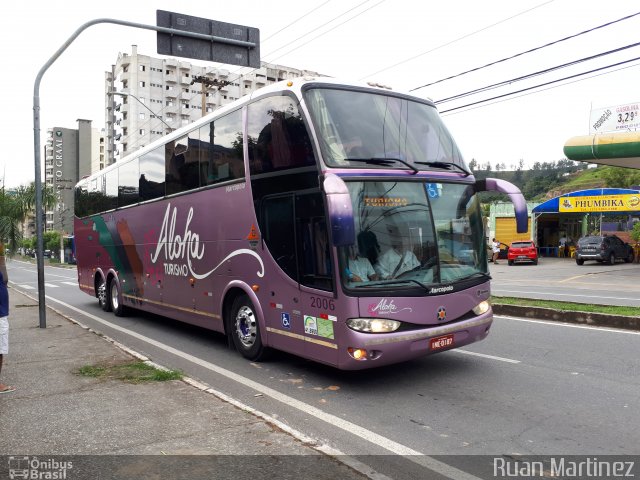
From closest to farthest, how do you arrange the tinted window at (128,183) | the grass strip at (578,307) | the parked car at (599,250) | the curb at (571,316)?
the curb at (571,316) → the grass strip at (578,307) → the tinted window at (128,183) → the parked car at (599,250)

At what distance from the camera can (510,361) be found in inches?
285

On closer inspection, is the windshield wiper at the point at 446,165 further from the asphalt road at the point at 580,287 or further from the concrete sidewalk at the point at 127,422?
the asphalt road at the point at 580,287

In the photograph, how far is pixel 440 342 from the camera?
20.0ft

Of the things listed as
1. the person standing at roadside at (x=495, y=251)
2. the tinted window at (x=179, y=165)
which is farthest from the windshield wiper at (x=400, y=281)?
the person standing at roadside at (x=495, y=251)

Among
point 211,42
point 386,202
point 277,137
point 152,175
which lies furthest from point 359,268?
point 211,42

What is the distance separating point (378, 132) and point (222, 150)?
9.07 feet

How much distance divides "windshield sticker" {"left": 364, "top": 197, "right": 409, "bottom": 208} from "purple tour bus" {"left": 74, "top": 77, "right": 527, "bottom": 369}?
12 millimetres

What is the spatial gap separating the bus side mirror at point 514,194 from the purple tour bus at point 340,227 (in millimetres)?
18

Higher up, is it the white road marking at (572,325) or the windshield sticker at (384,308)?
the windshield sticker at (384,308)

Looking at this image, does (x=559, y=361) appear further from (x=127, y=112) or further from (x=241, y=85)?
(x=241, y=85)

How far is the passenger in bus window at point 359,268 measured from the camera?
18.7 feet

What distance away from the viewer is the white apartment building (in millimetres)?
82375

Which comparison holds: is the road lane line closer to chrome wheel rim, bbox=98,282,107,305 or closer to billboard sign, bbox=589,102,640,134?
chrome wheel rim, bbox=98,282,107,305

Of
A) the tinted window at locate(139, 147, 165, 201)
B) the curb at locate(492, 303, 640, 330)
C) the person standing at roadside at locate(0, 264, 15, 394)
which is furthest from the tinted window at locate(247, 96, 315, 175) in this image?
the curb at locate(492, 303, 640, 330)
